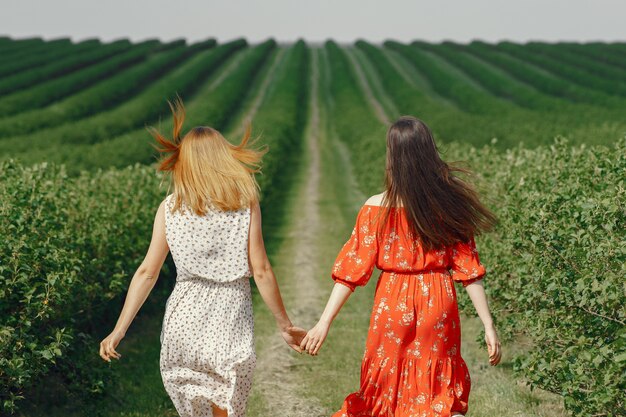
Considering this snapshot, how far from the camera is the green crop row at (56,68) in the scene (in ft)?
154

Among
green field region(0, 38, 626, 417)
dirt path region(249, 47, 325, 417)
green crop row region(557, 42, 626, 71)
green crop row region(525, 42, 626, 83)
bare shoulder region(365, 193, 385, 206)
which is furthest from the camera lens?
green crop row region(557, 42, 626, 71)

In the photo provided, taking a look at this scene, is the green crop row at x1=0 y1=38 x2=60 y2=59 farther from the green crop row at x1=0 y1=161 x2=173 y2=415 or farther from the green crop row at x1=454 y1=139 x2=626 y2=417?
the green crop row at x1=454 y1=139 x2=626 y2=417

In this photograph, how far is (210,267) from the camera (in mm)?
4781

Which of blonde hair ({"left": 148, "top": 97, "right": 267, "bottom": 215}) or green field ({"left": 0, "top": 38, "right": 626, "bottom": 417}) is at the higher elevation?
blonde hair ({"left": 148, "top": 97, "right": 267, "bottom": 215})

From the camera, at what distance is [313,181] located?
27.3m

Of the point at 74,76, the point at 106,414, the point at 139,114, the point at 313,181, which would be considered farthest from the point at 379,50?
the point at 106,414

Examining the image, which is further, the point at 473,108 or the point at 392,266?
the point at 473,108

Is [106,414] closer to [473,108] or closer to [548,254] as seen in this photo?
[548,254]

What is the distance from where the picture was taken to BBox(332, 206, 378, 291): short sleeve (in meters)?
4.57

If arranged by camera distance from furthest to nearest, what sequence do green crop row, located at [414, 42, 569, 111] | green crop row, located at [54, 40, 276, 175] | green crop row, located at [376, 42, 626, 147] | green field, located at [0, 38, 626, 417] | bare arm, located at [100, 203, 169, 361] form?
green crop row, located at [414, 42, 569, 111]
green crop row, located at [376, 42, 626, 147]
green crop row, located at [54, 40, 276, 175]
green field, located at [0, 38, 626, 417]
bare arm, located at [100, 203, 169, 361]

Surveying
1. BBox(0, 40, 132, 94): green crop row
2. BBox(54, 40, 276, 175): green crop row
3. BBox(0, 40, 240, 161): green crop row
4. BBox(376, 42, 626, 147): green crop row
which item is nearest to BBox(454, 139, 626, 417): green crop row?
BBox(54, 40, 276, 175): green crop row

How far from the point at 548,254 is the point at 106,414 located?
13.7 ft

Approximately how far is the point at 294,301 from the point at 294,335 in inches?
285

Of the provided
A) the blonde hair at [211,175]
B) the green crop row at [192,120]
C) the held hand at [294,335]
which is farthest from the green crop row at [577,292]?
the green crop row at [192,120]
